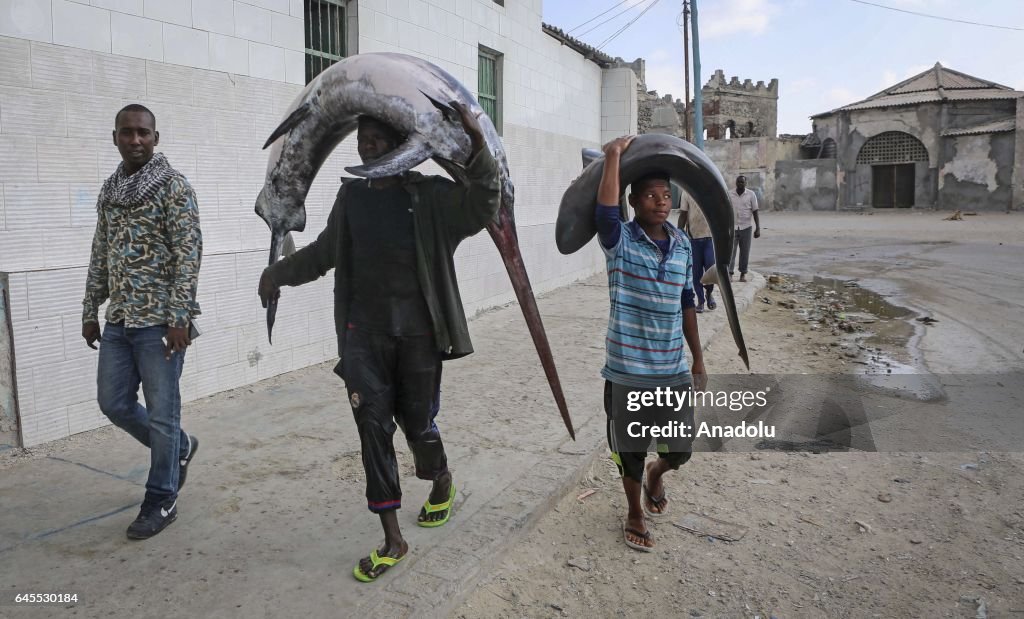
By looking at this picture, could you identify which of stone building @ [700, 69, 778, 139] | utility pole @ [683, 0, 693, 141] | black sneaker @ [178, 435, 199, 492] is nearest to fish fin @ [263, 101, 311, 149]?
black sneaker @ [178, 435, 199, 492]

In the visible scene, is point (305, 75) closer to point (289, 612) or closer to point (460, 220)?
point (460, 220)

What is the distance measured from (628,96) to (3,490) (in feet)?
38.1

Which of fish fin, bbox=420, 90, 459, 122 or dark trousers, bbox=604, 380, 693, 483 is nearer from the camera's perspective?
fish fin, bbox=420, 90, 459, 122

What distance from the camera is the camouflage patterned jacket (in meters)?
3.00

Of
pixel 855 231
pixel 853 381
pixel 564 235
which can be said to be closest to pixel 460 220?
pixel 564 235

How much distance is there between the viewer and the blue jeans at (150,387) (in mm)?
3064

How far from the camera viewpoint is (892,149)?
34.4 m

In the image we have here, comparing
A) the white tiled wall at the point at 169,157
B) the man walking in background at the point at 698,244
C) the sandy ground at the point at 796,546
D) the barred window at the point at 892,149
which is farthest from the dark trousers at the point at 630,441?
the barred window at the point at 892,149

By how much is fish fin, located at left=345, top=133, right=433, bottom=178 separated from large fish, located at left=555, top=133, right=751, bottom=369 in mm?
739

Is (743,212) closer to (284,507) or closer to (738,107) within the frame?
(284,507)

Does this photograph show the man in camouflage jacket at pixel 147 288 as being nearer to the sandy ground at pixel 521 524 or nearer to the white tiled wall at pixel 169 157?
the sandy ground at pixel 521 524

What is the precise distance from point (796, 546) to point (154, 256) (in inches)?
119

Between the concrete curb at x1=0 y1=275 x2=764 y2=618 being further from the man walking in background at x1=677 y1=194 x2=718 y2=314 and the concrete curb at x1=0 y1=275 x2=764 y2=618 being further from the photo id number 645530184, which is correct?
the man walking in background at x1=677 y1=194 x2=718 y2=314

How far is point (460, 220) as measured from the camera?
2.71 metres
